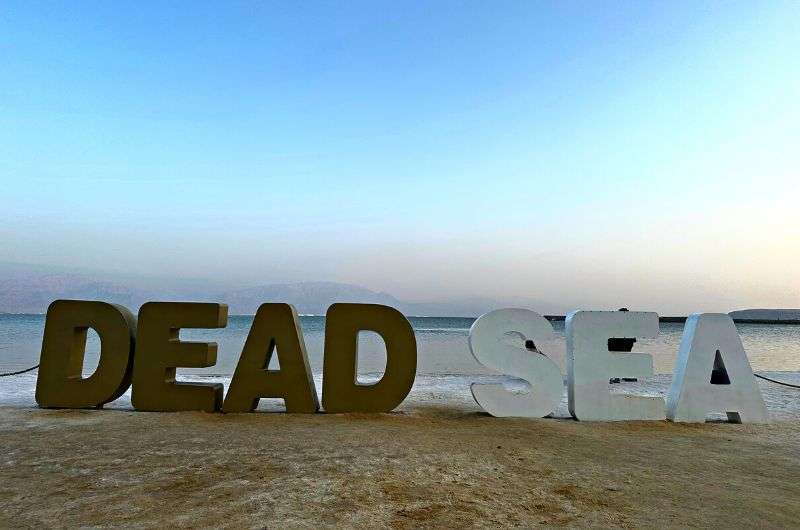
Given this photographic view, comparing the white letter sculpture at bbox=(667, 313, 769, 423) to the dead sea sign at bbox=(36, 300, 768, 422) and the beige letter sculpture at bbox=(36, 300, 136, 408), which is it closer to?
the dead sea sign at bbox=(36, 300, 768, 422)

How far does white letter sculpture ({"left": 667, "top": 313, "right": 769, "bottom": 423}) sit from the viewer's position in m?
7.50

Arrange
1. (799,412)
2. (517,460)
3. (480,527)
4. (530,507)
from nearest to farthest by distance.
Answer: (480,527) < (530,507) < (517,460) < (799,412)

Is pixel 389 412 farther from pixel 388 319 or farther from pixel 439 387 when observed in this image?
pixel 439 387

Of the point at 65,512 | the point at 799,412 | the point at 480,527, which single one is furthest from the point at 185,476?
the point at 799,412

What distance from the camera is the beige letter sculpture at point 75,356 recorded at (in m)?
7.52

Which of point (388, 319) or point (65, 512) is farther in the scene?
point (388, 319)

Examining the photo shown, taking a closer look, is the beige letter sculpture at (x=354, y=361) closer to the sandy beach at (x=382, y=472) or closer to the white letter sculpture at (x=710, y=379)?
the sandy beach at (x=382, y=472)

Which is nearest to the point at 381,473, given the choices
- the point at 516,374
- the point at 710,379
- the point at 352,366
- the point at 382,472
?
the point at 382,472

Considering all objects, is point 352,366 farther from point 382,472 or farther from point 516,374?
point 382,472

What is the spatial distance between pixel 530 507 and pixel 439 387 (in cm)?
749

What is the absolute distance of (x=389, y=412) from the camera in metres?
7.65

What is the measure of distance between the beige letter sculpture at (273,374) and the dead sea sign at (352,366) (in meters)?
0.01

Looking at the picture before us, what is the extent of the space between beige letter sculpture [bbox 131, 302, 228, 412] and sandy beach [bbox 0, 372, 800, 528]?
1.13 ft

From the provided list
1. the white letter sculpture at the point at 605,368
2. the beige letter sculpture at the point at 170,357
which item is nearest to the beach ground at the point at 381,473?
the beige letter sculpture at the point at 170,357
